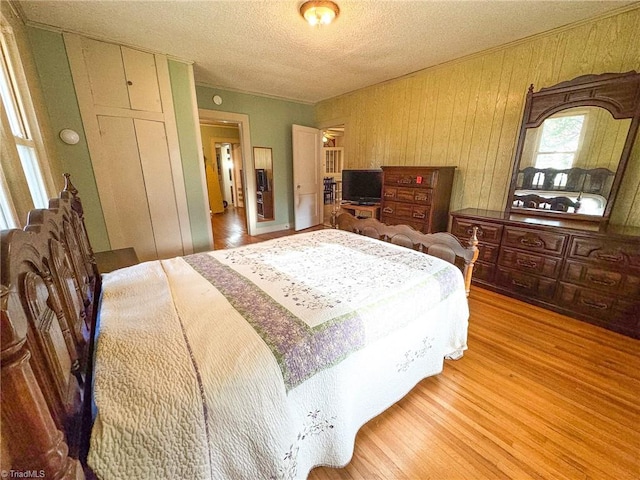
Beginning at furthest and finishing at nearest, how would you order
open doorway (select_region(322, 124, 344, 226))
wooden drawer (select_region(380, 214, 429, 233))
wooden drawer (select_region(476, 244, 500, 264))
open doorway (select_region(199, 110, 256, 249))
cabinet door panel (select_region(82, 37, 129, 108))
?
open doorway (select_region(322, 124, 344, 226)) → open doorway (select_region(199, 110, 256, 249)) → wooden drawer (select_region(380, 214, 429, 233)) → wooden drawer (select_region(476, 244, 500, 264)) → cabinet door panel (select_region(82, 37, 129, 108))

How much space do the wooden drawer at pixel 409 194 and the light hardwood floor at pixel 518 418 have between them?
1.71 meters

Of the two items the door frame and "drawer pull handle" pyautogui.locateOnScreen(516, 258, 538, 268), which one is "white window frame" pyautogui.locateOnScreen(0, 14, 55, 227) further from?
"drawer pull handle" pyautogui.locateOnScreen(516, 258, 538, 268)

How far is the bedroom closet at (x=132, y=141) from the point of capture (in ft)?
8.20

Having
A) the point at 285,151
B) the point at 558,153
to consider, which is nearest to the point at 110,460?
the point at 558,153

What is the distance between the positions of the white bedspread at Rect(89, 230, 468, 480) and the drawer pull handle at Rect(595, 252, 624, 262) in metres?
1.42

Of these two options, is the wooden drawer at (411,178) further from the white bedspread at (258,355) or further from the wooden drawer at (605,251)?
the white bedspread at (258,355)

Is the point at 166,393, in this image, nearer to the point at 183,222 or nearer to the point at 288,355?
the point at 288,355

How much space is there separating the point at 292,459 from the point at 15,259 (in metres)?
1.01

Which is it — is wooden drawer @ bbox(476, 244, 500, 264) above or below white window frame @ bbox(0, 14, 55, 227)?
below

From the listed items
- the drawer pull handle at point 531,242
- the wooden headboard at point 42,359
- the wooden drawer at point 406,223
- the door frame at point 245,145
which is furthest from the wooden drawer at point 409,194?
the wooden headboard at point 42,359

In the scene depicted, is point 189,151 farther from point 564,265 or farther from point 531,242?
point 564,265

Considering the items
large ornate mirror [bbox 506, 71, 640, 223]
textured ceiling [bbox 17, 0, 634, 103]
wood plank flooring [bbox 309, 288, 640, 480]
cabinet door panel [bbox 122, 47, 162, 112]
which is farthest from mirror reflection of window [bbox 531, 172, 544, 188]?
cabinet door panel [bbox 122, 47, 162, 112]

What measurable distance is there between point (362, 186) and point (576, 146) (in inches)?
97.7

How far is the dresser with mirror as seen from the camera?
1987mm
